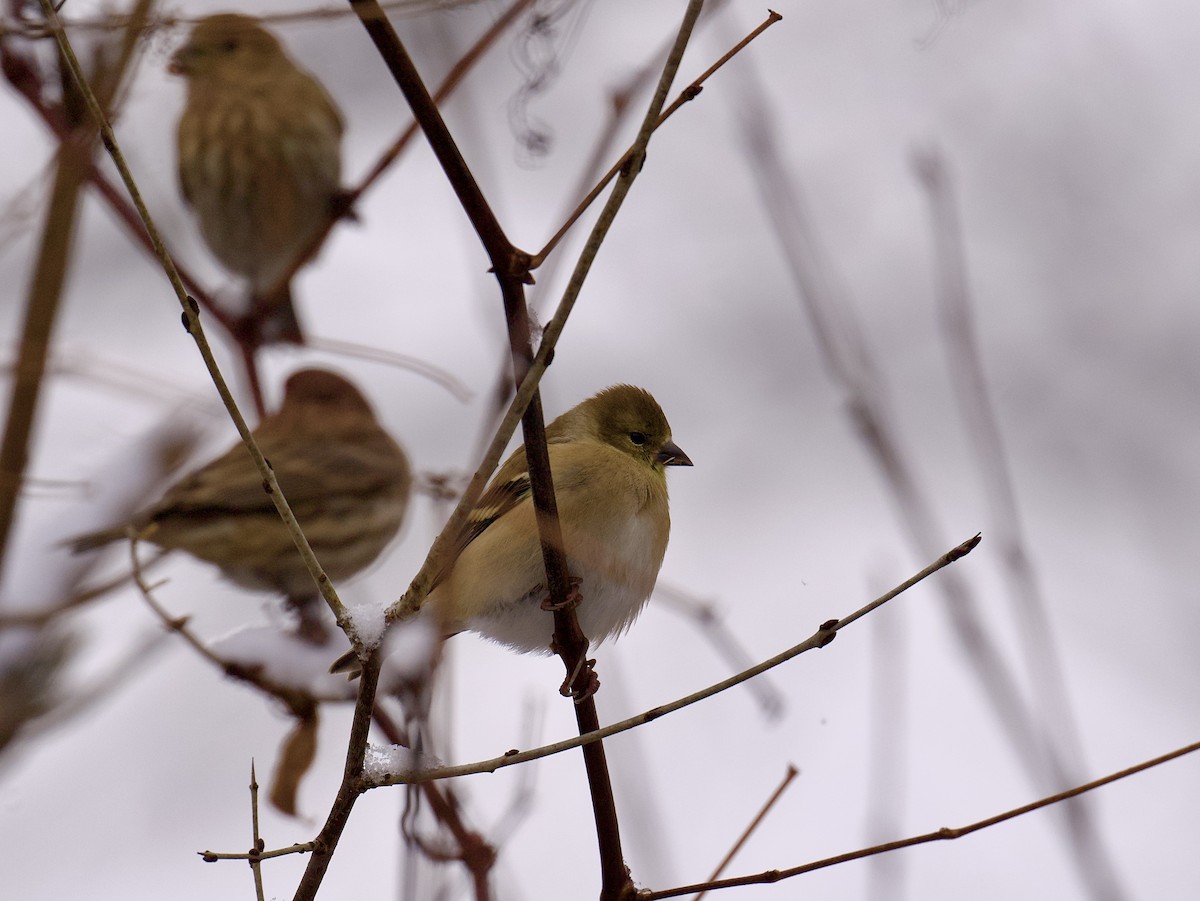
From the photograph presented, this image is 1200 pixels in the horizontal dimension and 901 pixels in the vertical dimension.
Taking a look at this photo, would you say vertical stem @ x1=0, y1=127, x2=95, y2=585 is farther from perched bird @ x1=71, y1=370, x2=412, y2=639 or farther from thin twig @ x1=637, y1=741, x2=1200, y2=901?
thin twig @ x1=637, y1=741, x2=1200, y2=901

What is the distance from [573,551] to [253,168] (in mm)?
3230

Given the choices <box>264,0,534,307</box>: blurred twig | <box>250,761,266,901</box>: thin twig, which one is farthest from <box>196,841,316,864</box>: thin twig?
<box>264,0,534,307</box>: blurred twig

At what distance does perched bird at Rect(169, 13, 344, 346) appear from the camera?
562 cm

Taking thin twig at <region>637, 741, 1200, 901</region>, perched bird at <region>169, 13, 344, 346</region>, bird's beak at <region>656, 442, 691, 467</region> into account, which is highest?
perched bird at <region>169, 13, 344, 346</region>

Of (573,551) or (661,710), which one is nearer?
(661,710)

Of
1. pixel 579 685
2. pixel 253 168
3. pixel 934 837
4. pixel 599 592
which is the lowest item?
pixel 934 837

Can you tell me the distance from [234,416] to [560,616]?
0.89 metres

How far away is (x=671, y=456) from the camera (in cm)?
390

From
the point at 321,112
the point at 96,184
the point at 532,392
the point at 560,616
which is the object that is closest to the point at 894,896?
the point at 560,616

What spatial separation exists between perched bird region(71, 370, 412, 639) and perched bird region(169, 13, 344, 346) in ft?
1.41

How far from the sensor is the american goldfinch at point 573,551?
336cm

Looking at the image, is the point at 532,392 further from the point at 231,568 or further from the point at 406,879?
the point at 231,568

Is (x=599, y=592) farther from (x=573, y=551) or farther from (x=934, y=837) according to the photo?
(x=934, y=837)

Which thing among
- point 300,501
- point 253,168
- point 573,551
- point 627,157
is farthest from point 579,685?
point 253,168
